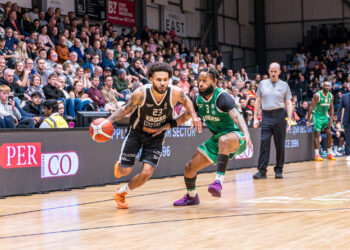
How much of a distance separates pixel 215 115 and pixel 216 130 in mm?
242

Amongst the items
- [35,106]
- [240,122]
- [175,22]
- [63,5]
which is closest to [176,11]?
[175,22]

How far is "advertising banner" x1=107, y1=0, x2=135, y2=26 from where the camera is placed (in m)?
22.6

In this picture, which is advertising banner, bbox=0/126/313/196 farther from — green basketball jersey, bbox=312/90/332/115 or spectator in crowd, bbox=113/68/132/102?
green basketball jersey, bbox=312/90/332/115

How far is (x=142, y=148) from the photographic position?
711 cm

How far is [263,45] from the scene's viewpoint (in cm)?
3469

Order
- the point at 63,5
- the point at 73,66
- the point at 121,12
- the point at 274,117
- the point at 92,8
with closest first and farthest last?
the point at 274,117, the point at 73,66, the point at 63,5, the point at 92,8, the point at 121,12

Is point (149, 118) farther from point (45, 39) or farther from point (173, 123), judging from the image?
point (45, 39)

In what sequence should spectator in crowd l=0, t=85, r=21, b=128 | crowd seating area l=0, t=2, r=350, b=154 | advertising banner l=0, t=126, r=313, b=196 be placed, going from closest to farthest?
advertising banner l=0, t=126, r=313, b=196 < spectator in crowd l=0, t=85, r=21, b=128 < crowd seating area l=0, t=2, r=350, b=154

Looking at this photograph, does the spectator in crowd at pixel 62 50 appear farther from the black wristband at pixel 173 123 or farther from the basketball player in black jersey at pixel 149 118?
the black wristband at pixel 173 123

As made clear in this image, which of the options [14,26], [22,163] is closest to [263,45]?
[14,26]

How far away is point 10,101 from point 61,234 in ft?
19.3

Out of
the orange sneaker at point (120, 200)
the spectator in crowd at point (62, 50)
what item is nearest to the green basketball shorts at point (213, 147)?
the orange sneaker at point (120, 200)

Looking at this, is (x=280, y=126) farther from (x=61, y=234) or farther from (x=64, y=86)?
(x=61, y=234)

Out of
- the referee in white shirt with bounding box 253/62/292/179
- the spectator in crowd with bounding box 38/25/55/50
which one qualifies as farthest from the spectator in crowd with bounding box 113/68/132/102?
the referee in white shirt with bounding box 253/62/292/179
